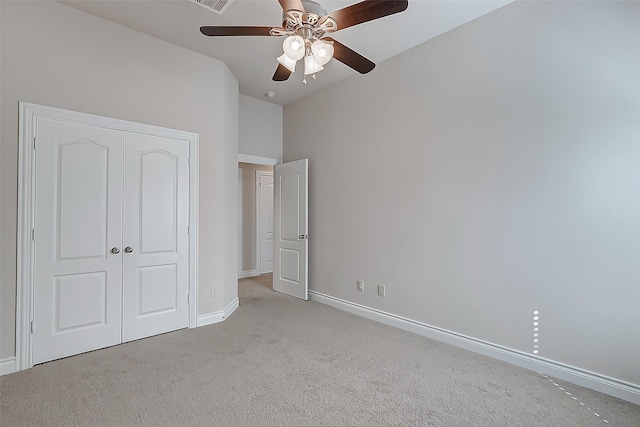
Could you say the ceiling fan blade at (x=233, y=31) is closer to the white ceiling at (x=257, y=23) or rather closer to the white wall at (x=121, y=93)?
the white ceiling at (x=257, y=23)

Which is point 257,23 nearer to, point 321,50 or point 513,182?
point 321,50

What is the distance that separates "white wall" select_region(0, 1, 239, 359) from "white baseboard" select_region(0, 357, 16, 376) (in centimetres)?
4

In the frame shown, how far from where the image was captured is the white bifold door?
2.63 meters

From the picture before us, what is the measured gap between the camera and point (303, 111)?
4781 mm

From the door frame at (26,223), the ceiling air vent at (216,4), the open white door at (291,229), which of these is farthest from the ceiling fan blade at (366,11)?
the open white door at (291,229)

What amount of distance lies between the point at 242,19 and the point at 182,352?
3.03m

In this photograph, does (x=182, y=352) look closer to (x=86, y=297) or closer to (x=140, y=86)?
(x=86, y=297)

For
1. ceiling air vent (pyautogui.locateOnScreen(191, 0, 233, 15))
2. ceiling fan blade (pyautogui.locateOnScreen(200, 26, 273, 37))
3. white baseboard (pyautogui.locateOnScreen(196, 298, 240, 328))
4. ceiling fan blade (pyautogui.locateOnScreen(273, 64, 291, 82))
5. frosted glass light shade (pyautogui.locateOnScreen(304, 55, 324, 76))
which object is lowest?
white baseboard (pyautogui.locateOnScreen(196, 298, 240, 328))

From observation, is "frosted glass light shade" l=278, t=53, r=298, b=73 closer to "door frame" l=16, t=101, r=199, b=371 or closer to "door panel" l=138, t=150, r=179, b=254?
"door panel" l=138, t=150, r=179, b=254

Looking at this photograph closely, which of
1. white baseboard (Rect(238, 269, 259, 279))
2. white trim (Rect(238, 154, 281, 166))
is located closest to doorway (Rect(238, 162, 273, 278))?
white baseboard (Rect(238, 269, 259, 279))

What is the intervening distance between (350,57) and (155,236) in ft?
8.22

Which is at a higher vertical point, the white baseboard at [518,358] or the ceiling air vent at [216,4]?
the ceiling air vent at [216,4]

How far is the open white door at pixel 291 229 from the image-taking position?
14.9 feet

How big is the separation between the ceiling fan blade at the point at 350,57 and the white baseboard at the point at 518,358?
253cm
